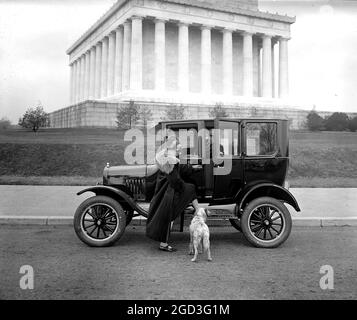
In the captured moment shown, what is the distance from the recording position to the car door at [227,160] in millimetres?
6918

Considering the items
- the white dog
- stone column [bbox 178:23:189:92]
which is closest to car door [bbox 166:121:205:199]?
the white dog

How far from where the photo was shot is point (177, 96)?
4594 centimetres

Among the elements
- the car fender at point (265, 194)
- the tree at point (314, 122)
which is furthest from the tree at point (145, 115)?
the car fender at point (265, 194)

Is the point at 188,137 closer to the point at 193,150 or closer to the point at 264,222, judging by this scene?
the point at 193,150

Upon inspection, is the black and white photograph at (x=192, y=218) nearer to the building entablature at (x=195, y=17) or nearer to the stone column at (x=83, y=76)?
the building entablature at (x=195, y=17)

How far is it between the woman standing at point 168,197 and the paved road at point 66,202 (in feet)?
11.4

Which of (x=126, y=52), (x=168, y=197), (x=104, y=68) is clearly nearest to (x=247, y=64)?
(x=126, y=52)

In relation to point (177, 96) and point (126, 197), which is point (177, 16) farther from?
point (126, 197)

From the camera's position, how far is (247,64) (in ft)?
179

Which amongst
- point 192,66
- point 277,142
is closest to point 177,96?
point 192,66

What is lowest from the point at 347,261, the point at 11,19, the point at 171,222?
the point at 347,261

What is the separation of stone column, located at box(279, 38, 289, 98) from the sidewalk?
4365cm

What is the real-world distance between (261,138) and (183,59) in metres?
44.4

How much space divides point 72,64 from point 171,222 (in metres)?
77.6
